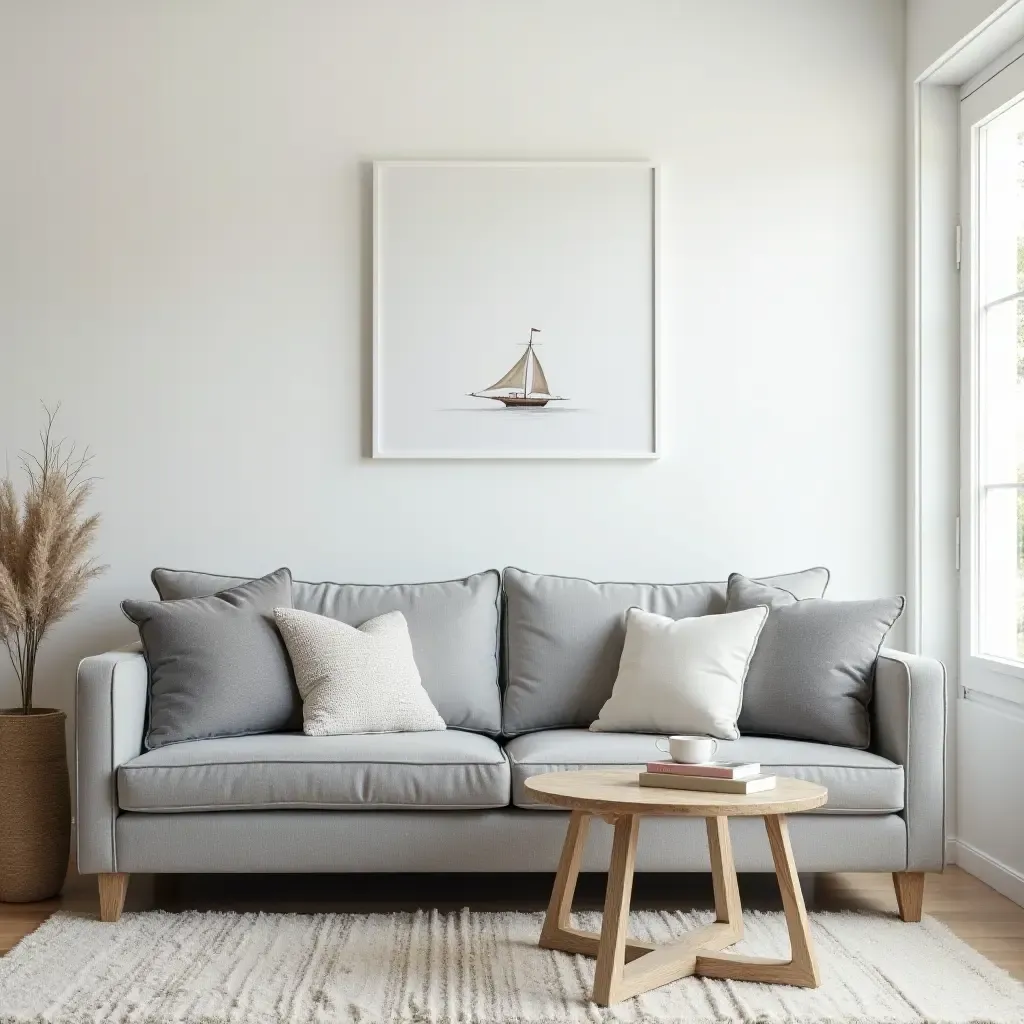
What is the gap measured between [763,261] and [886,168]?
1.74 feet

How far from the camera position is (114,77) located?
3.99 m

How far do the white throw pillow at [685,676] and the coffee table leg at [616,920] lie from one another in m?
0.82

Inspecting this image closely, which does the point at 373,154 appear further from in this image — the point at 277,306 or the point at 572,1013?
the point at 572,1013

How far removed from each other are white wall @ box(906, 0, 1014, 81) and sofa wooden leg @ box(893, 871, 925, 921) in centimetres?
239

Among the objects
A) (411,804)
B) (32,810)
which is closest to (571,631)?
(411,804)

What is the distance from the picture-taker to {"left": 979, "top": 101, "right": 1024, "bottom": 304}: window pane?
3598 millimetres

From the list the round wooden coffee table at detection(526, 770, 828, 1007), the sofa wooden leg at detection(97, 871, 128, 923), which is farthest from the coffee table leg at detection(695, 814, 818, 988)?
the sofa wooden leg at detection(97, 871, 128, 923)

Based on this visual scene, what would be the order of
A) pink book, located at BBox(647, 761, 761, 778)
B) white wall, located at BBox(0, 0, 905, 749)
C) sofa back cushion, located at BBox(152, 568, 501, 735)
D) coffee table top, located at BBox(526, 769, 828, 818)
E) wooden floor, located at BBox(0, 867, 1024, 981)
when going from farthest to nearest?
white wall, located at BBox(0, 0, 905, 749) < sofa back cushion, located at BBox(152, 568, 501, 735) < wooden floor, located at BBox(0, 867, 1024, 981) < pink book, located at BBox(647, 761, 761, 778) < coffee table top, located at BBox(526, 769, 828, 818)

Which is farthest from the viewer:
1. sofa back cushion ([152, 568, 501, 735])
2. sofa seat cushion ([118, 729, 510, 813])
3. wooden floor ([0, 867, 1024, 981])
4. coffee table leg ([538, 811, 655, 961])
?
sofa back cushion ([152, 568, 501, 735])

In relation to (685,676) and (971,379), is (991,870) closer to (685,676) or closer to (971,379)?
(685,676)

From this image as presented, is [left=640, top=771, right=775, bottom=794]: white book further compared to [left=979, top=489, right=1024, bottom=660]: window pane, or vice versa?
[left=979, top=489, right=1024, bottom=660]: window pane

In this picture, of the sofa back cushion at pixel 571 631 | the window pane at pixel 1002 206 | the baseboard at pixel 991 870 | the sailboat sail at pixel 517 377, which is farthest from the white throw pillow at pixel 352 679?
the window pane at pixel 1002 206

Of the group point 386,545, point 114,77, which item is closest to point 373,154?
point 114,77

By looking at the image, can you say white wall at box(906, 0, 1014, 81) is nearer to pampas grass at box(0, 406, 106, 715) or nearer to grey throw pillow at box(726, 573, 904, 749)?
grey throw pillow at box(726, 573, 904, 749)
